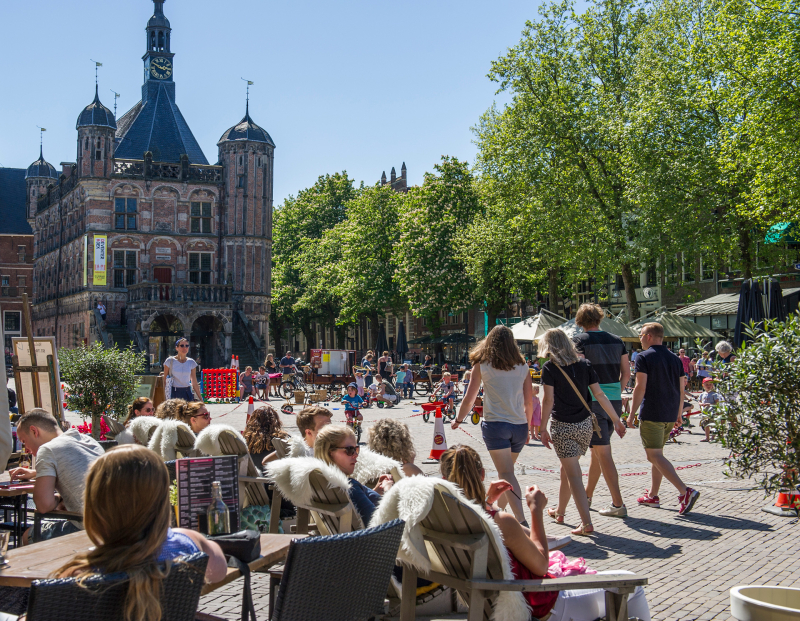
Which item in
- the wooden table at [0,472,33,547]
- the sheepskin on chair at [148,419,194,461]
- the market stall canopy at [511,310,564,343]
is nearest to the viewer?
the wooden table at [0,472,33,547]

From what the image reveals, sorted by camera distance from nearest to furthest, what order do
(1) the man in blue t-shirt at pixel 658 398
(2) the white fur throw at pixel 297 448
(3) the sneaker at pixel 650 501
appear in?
(2) the white fur throw at pixel 297 448
(1) the man in blue t-shirt at pixel 658 398
(3) the sneaker at pixel 650 501

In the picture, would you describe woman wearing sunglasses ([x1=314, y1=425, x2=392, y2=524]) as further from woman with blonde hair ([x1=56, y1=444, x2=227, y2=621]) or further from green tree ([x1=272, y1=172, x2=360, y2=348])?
green tree ([x1=272, y1=172, x2=360, y2=348])

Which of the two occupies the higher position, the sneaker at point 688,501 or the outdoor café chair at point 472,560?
the outdoor café chair at point 472,560

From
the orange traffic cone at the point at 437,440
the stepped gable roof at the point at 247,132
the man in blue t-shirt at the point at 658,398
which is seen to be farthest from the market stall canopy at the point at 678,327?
the stepped gable roof at the point at 247,132

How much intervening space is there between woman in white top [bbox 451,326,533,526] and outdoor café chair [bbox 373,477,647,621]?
128 inches

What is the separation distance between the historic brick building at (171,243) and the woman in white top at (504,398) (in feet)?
129

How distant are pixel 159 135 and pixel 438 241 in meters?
21.3

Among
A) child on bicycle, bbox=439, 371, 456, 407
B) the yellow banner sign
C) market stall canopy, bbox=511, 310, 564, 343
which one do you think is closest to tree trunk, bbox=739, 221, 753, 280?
market stall canopy, bbox=511, 310, 564, 343

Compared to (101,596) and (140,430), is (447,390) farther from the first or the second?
(101,596)

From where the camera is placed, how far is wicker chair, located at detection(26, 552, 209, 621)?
8.39ft

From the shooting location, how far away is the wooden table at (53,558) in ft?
11.7

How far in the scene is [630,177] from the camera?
3019 cm

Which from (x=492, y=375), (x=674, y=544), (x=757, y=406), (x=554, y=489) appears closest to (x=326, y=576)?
(x=757, y=406)

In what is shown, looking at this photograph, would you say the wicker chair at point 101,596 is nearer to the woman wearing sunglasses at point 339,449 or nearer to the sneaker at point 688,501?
the woman wearing sunglasses at point 339,449
